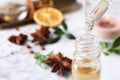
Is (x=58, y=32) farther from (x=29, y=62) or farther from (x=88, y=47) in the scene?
(x=88, y=47)

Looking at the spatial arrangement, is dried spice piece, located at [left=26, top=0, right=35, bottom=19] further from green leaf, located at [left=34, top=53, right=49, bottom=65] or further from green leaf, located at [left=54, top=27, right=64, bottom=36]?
green leaf, located at [left=34, top=53, right=49, bottom=65]

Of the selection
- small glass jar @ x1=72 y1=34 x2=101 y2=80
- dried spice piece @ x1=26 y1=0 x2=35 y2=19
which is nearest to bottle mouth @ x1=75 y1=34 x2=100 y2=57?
small glass jar @ x1=72 y1=34 x2=101 y2=80

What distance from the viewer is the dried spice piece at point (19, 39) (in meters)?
1.10

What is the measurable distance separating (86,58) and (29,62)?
25 centimetres

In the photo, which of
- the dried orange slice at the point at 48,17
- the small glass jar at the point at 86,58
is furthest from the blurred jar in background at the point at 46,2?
the small glass jar at the point at 86,58

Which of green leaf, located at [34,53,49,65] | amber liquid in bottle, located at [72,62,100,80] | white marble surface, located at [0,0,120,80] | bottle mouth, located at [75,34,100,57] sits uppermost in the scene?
bottle mouth, located at [75,34,100,57]

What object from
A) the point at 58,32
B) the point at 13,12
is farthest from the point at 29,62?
the point at 13,12

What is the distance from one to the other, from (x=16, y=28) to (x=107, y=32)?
0.33 metres

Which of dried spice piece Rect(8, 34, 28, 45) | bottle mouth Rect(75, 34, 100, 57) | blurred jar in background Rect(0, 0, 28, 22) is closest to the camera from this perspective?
bottle mouth Rect(75, 34, 100, 57)

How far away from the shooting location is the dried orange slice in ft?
3.88

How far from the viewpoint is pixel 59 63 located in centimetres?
97

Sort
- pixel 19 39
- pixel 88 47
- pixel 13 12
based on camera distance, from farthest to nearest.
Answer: pixel 13 12, pixel 19 39, pixel 88 47

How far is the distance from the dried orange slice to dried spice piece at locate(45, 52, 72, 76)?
8.4 inches

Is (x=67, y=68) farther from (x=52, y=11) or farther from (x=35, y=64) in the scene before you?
(x=52, y=11)
